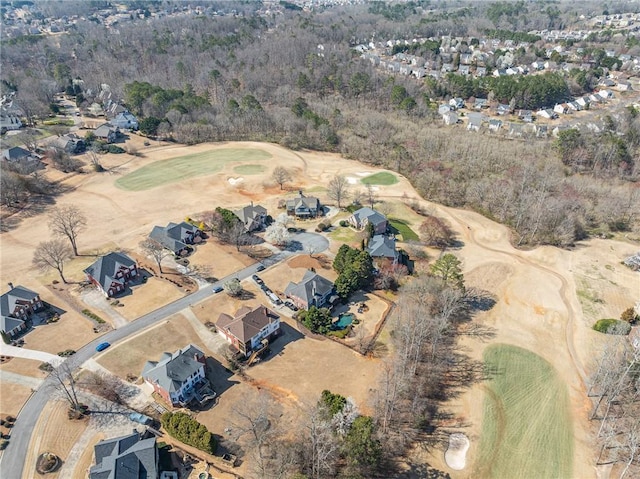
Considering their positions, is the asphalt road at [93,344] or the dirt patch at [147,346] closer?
the asphalt road at [93,344]

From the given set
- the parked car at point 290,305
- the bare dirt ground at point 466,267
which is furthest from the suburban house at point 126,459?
the parked car at point 290,305

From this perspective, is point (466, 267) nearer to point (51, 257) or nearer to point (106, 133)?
point (51, 257)

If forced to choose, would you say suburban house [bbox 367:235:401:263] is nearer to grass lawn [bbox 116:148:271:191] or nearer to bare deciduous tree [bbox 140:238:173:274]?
bare deciduous tree [bbox 140:238:173:274]

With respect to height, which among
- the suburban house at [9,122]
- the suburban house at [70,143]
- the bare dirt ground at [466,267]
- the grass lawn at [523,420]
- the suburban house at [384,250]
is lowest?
the grass lawn at [523,420]

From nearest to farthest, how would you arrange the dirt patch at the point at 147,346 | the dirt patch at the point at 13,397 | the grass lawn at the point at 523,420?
the grass lawn at the point at 523,420 < the dirt patch at the point at 13,397 < the dirt patch at the point at 147,346

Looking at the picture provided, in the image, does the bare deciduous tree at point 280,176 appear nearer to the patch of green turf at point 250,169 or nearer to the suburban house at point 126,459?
the patch of green turf at point 250,169

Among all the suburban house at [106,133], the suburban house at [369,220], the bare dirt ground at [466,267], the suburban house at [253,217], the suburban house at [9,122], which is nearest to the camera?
the bare dirt ground at [466,267]

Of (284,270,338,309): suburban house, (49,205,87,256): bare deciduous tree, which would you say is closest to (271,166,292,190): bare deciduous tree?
(284,270,338,309): suburban house

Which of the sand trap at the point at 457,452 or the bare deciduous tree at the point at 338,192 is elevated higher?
the bare deciduous tree at the point at 338,192

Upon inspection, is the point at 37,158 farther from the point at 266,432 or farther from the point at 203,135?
the point at 266,432
